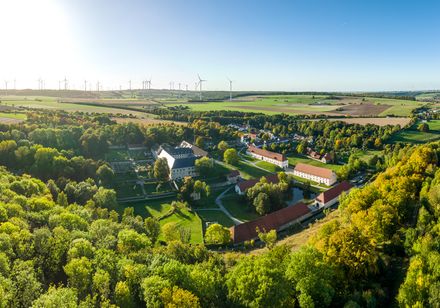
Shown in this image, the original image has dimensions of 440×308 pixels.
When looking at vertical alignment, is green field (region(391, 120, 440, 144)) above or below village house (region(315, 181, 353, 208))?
above

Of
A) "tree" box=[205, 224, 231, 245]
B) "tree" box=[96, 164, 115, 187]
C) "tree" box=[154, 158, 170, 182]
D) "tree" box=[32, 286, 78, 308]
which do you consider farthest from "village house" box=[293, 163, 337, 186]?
"tree" box=[32, 286, 78, 308]

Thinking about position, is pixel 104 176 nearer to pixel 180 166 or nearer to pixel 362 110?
pixel 180 166

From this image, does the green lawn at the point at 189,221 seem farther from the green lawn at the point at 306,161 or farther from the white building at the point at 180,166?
the green lawn at the point at 306,161

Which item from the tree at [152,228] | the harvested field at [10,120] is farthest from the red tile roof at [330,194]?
the harvested field at [10,120]

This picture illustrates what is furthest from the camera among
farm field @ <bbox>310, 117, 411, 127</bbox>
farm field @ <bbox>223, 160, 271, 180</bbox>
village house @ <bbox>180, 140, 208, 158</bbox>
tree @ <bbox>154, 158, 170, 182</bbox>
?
farm field @ <bbox>310, 117, 411, 127</bbox>

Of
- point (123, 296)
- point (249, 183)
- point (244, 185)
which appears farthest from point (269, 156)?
point (123, 296)

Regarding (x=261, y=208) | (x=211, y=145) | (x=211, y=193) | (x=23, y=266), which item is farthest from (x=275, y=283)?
(x=211, y=145)

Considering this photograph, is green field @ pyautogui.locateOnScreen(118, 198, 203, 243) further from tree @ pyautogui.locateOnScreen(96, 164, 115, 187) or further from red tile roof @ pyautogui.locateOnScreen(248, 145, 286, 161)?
red tile roof @ pyautogui.locateOnScreen(248, 145, 286, 161)
